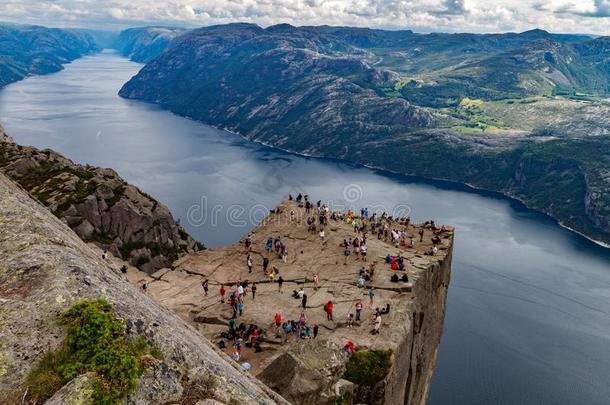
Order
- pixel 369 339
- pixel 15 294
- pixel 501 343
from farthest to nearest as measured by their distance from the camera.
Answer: pixel 501 343 < pixel 369 339 < pixel 15 294

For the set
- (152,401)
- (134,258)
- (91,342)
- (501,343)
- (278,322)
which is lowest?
(501,343)

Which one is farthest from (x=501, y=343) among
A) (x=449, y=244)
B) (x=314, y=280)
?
(x=314, y=280)

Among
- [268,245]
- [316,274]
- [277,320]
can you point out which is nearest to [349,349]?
[277,320]

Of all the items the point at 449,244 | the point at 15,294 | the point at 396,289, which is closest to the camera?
the point at 15,294

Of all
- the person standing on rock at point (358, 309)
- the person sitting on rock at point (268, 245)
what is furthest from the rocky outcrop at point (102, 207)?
the person standing on rock at point (358, 309)

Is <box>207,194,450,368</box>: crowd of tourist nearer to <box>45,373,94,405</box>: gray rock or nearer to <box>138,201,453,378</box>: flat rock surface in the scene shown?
<box>138,201,453,378</box>: flat rock surface

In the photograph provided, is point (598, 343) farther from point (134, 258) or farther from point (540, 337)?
point (134, 258)

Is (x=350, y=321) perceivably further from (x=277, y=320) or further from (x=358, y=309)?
(x=277, y=320)

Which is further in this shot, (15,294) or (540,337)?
(540,337)
